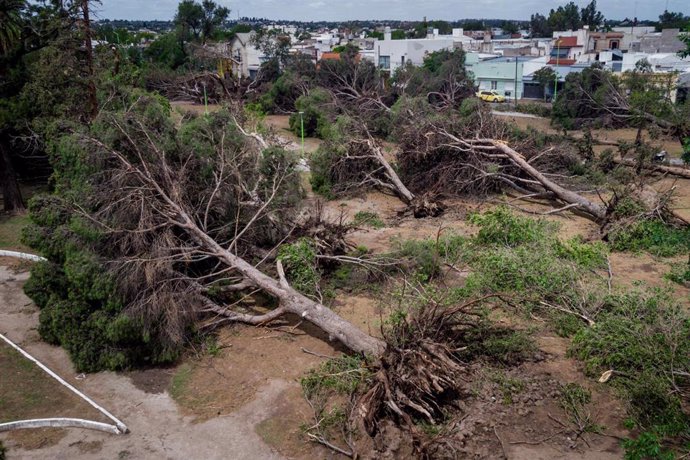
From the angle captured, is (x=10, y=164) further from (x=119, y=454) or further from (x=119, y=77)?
(x=119, y=454)

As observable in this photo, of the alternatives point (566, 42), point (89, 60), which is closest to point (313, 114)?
point (89, 60)

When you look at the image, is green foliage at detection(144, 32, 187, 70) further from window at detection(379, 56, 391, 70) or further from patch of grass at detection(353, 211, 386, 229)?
patch of grass at detection(353, 211, 386, 229)

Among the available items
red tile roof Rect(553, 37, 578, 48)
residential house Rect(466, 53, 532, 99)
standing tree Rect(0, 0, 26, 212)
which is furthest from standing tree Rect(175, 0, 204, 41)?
standing tree Rect(0, 0, 26, 212)

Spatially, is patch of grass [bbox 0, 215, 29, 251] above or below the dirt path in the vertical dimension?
above

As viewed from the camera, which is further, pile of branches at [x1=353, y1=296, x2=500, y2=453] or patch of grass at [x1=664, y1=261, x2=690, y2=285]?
patch of grass at [x1=664, y1=261, x2=690, y2=285]

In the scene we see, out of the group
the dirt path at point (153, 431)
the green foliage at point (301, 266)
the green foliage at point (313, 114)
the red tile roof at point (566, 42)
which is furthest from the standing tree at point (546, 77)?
the dirt path at point (153, 431)

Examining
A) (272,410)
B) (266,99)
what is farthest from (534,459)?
(266,99)

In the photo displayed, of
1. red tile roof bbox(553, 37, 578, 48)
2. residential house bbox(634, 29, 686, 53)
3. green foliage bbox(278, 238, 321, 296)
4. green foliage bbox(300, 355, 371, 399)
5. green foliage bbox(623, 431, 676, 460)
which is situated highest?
red tile roof bbox(553, 37, 578, 48)
